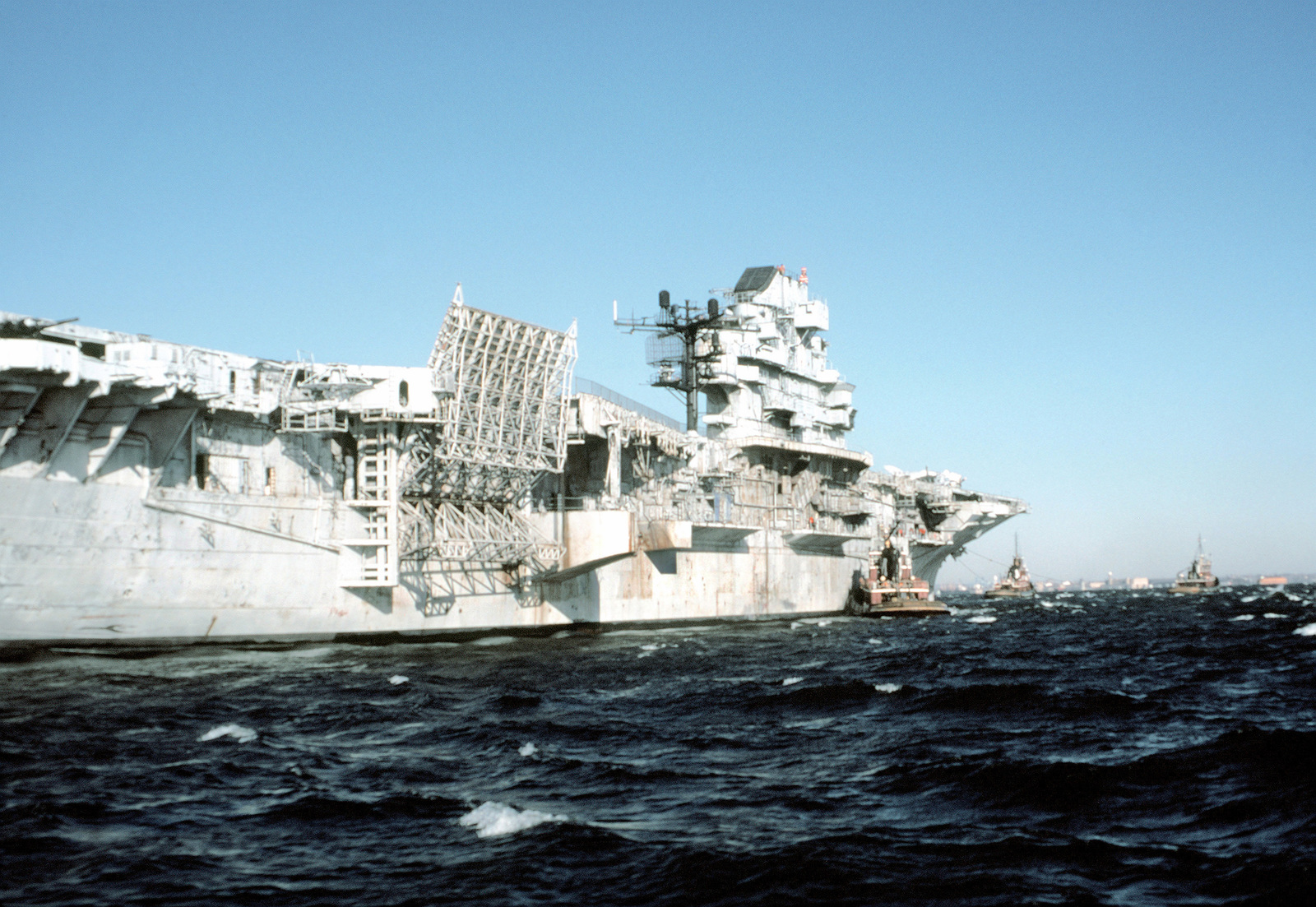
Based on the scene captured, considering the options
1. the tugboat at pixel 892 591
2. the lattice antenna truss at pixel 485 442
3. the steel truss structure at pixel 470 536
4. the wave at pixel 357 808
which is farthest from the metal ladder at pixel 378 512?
the tugboat at pixel 892 591

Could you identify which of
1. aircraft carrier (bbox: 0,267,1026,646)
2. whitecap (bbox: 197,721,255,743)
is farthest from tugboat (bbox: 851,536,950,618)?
whitecap (bbox: 197,721,255,743)

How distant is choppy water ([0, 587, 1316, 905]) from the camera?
937 cm

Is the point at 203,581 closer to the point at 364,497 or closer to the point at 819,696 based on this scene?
the point at 364,497

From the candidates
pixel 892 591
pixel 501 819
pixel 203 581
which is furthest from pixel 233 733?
pixel 892 591

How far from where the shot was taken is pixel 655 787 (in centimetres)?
1327

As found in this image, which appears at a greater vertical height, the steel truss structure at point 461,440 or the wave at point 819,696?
the steel truss structure at point 461,440

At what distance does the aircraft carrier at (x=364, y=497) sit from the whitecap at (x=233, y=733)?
10.6 metres

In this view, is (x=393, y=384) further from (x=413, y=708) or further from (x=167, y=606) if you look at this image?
(x=413, y=708)

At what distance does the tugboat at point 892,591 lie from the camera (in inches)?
2345

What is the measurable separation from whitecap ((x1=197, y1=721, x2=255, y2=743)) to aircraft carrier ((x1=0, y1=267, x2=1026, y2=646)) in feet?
34.9

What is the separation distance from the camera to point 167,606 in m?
28.1

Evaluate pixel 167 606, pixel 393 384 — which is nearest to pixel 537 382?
pixel 393 384

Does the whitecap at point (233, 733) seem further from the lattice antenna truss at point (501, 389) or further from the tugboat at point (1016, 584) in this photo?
the tugboat at point (1016, 584)

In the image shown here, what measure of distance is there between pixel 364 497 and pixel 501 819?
75.7 ft
